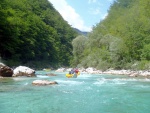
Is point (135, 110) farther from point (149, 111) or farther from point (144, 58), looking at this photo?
point (144, 58)

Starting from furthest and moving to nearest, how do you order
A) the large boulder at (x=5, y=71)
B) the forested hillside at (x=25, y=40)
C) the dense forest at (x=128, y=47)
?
the forested hillside at (x=25, y=40), the dense forest at (x=128, y=47), the large boulder at (x=5, y=71)

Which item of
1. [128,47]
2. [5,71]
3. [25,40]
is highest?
[25,40]

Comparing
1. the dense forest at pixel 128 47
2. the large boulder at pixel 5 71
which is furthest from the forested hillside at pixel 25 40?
the large boulder at pixel 5 71

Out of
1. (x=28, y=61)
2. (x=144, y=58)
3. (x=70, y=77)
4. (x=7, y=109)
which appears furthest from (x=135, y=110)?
(x=28, y=61)

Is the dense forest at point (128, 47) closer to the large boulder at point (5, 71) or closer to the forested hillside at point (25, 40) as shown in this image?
the forested hillside at point (25, 40)

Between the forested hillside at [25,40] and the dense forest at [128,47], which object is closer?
the dense forest at [128,47]

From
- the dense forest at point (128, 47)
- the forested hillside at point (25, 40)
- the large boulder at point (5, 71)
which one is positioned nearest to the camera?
the large boulder at point (5, 71)

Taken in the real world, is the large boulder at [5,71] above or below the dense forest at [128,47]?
below

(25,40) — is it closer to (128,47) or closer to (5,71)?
(128,47)

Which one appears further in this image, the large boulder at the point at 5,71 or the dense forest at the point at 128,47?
the dense forest at the point at 128,47

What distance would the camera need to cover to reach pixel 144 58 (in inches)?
1639

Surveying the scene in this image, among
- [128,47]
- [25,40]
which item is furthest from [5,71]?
[25,40]

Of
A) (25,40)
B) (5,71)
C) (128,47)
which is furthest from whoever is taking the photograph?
(25,40)

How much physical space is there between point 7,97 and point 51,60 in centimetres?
7479
